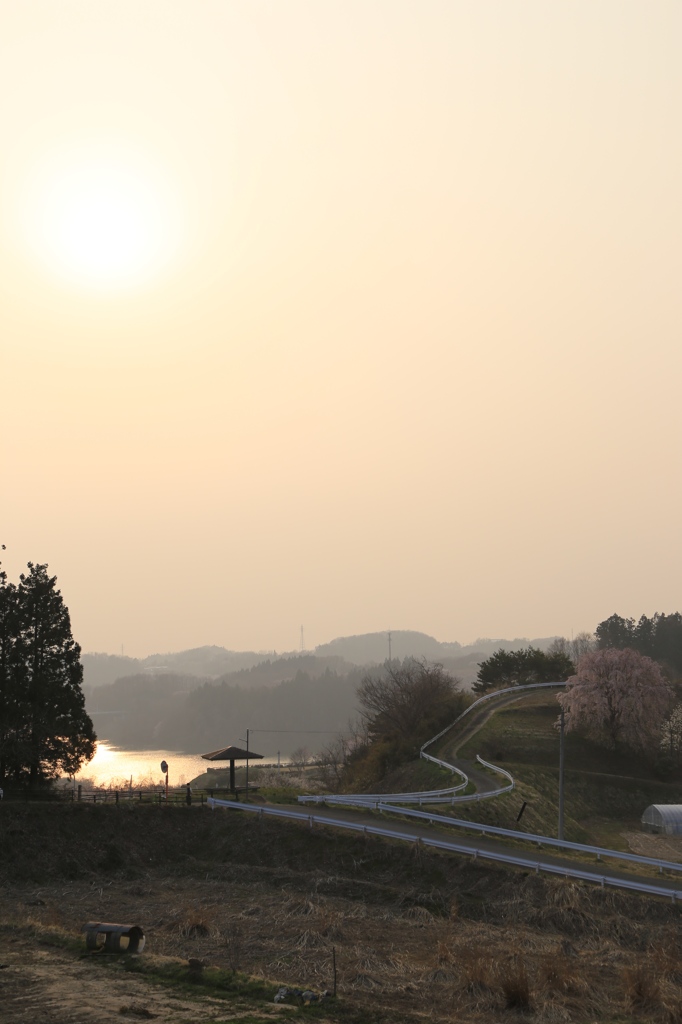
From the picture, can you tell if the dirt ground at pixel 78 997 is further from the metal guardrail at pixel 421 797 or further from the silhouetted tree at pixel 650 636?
the silhouetted tree at pixel 650 636

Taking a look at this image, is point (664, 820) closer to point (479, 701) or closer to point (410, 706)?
point (410, 706)

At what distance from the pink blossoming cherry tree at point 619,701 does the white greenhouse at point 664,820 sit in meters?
14.4

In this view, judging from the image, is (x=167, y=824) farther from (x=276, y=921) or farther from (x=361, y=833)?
(x=276, y=921)

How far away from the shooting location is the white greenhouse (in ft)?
187

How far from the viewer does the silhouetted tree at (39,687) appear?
153ft

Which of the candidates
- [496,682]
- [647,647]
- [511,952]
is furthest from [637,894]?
[647,647]

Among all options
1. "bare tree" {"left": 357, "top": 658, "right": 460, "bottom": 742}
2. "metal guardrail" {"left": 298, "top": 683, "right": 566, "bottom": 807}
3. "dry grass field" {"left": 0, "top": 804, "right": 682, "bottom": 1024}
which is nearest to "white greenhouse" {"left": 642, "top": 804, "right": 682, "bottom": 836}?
"metal guardrail" {"left": 298, "top": 683, "right": 566, "bottom": 807}

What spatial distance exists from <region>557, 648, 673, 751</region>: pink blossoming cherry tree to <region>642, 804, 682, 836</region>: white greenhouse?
14374 millimetres

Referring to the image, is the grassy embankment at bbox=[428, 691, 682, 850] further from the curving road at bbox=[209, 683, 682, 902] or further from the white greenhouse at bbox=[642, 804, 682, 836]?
the curving road at bbox=[209, 683, 682, 902]

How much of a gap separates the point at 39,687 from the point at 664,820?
36525mm

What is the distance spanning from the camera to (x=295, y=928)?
27.7 metres

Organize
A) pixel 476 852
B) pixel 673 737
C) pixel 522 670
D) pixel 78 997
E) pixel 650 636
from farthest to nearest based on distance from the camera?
1. pixel 650 636
2. pixel 522 670
3. pixel 673 737
4. pixel 476 852
5. pixel 78 997

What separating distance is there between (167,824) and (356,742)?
51.9 metres

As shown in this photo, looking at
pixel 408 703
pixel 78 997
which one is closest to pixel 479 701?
pixel 408 703
